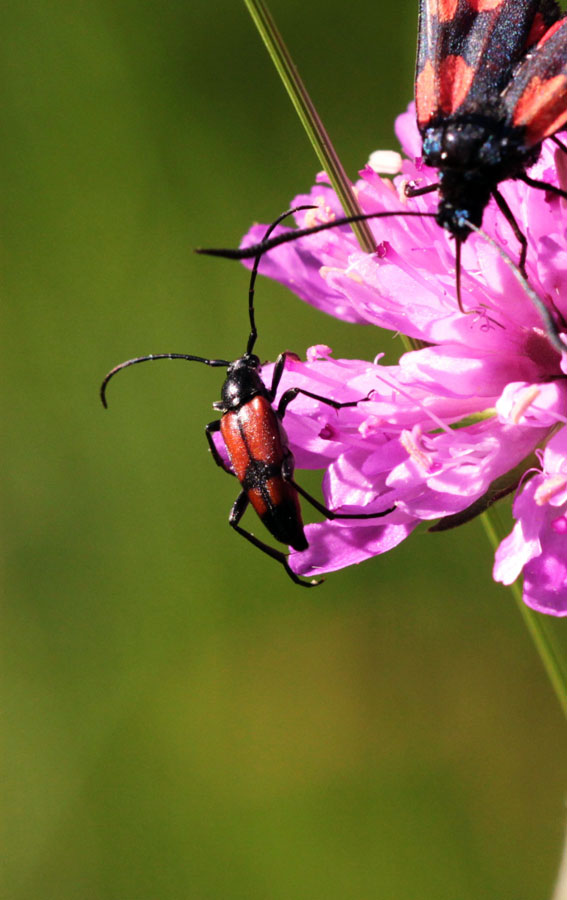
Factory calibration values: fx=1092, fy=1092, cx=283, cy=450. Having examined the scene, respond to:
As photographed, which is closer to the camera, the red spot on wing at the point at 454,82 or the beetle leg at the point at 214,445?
the red spot on wing at the point at 454,82

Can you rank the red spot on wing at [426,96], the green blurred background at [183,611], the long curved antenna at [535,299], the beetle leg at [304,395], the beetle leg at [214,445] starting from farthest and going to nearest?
the green blurred background at [183,611]
the beetle leg at [214,445]
the beetle leg at [304,395]
the red spot on wing at [426,96]
the long curved antenna at [535,299]

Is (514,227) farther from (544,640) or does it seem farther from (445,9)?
(544,640)

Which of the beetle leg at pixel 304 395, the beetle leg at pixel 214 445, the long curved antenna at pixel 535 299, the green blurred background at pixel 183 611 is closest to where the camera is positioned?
the long curved antenna at pixel 535 299

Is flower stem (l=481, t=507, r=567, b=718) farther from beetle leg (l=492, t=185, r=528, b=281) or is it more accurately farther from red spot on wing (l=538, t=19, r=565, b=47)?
red spot on wing (l=538, t=19, r=565, b=47)

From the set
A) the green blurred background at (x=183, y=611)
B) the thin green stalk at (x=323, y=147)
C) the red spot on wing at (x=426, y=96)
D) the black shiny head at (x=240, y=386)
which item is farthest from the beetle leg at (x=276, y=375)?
the green blurred background at (x=183, y=611)

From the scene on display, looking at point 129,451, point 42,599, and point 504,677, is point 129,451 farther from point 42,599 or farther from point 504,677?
point 504,677

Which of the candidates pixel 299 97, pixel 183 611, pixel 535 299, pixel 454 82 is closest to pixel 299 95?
pixel 299 97

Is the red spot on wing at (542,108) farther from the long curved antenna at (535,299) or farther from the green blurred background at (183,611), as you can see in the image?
the green blurred background at (183,611)
